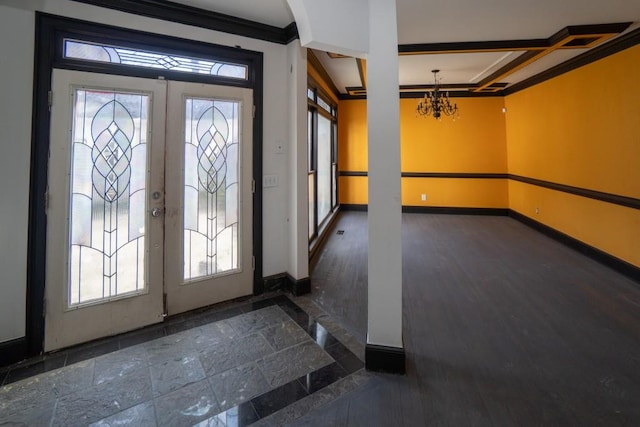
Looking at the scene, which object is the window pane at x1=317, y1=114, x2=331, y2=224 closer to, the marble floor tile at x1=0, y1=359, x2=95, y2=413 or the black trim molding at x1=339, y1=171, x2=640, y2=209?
the black trim molding at x1=339, y1=171, x2=640, y2=209

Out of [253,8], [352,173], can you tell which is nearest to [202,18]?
[253,8]

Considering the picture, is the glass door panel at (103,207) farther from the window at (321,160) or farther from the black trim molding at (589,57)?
the black trim molding at (589,57)

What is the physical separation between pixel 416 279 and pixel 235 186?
2247mm

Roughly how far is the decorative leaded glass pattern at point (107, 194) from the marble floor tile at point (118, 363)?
467mm

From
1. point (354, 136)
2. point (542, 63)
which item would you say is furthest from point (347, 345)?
point (354, 136)

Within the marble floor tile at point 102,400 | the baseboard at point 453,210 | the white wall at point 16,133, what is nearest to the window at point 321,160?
the baseboard at point 453,210

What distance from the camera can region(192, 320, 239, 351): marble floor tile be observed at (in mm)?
2262

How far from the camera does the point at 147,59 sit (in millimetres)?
2414

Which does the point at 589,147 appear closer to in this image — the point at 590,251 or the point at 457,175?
the point at 590,251

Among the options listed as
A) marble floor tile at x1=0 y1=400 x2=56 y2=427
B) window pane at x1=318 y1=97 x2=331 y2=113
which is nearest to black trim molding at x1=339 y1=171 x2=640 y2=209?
window pane at x1=318 y1=97 x2=331 y2=113

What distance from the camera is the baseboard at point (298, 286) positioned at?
10.1ft

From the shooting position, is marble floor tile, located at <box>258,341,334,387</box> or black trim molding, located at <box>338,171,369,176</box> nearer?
marble floor tile, located at <box>258,341,334,387</box>

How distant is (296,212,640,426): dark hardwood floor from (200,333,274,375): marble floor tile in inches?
26.2

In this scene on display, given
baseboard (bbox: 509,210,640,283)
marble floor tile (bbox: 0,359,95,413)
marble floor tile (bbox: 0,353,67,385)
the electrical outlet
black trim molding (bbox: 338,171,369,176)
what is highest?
black trim molding (bbox: 338,171,369,176)
